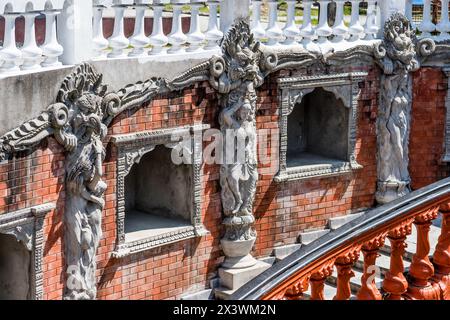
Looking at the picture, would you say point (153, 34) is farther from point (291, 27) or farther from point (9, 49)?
point (291, 27)

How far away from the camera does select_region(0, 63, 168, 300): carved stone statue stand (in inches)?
447

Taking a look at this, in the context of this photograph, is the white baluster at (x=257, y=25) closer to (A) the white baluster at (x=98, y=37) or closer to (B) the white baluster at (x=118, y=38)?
(B) the white baluster at (x=118, y=38)

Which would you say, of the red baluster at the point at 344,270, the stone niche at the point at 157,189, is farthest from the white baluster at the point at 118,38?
the red baluster at the point at 344,270

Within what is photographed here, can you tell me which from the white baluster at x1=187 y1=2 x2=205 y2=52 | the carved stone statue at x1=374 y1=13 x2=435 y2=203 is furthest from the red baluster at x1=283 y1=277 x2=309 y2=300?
the carved stone statue at x1=374 y1=13 x2=435 y2=203

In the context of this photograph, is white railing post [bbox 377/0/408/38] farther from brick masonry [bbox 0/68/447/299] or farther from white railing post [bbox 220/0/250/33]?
white railing post [bbox 220/0/250/33]

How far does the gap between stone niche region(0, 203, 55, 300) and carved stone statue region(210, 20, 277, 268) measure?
282cm

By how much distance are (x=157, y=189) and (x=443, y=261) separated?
6862 millimetres

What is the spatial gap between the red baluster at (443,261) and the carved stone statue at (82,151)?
17.0ft

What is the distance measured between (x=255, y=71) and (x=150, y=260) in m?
2.70

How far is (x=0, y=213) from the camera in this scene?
10.9m

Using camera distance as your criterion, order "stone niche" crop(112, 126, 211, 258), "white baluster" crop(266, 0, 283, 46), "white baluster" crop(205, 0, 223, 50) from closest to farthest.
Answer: "stone niche" crop(112, 126, 211, 258) → "white baluster" crop(205, 0, 223, 50) → "white baluster" crop(266, 0, 283, 46)
